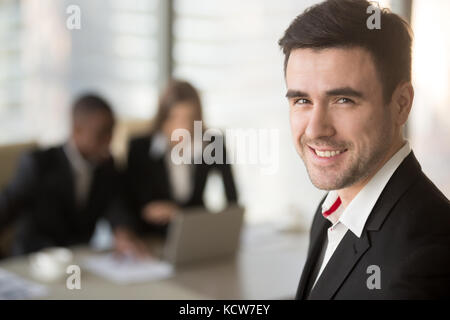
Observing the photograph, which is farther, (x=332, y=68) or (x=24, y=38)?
(x=24, y=38)

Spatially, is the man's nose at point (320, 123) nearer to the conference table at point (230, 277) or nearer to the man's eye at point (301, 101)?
the man's eye at point (301, 101)

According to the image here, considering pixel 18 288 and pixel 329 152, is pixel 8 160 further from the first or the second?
pixel 329 152

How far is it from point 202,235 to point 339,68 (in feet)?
3.98

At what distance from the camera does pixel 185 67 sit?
3.92 metres

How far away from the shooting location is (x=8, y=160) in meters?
2.76

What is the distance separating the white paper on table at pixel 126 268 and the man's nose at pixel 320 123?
1154 mm

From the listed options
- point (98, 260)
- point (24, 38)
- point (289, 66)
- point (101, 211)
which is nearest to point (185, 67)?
point (24, 38)

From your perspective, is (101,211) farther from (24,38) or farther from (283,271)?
(24,38)

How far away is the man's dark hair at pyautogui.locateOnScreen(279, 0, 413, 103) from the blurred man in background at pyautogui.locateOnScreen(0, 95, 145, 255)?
61.1 inches

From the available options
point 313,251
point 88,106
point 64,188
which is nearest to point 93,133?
point 88,106

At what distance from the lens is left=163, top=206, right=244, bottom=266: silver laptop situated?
6.77 ft

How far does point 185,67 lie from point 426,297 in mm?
3100

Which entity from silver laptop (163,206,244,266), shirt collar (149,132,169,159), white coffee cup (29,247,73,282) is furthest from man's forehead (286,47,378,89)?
shirt collar (149,132,169,159)

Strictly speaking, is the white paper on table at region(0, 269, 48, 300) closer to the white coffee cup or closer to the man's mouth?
the white coffee cup
